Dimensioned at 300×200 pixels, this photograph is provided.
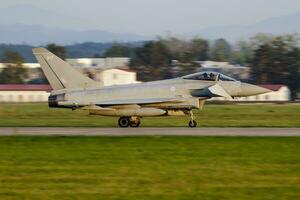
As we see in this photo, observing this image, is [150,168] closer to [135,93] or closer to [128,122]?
[135,93]

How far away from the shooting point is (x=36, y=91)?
334 ft

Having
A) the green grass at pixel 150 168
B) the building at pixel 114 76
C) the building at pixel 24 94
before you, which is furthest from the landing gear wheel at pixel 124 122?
the building at pixel 114 76

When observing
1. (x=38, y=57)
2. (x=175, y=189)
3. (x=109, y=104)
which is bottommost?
(x=175, y=189)

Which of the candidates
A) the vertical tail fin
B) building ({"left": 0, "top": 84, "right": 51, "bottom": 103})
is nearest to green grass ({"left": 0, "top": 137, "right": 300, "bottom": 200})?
the vertical tail fin

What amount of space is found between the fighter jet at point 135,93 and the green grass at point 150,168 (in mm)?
6827

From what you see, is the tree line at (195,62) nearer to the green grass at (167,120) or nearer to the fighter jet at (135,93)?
the green grass at (167,120)

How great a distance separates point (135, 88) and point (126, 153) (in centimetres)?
1114

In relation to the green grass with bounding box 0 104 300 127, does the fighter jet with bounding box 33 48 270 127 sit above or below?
above

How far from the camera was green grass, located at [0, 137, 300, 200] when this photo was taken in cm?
1250

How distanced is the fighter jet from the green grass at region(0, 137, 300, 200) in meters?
6.83

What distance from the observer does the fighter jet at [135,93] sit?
94.4 ft

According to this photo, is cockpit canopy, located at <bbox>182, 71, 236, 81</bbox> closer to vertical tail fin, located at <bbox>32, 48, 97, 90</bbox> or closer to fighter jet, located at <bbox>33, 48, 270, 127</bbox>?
fighter jet, located at <bbox>33, 48, 270, 127</bbox>

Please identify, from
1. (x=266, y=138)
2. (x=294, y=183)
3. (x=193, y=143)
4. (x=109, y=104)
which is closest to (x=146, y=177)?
(x=294, y=183)

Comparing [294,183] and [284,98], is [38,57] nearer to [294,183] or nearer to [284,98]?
[294,183]
